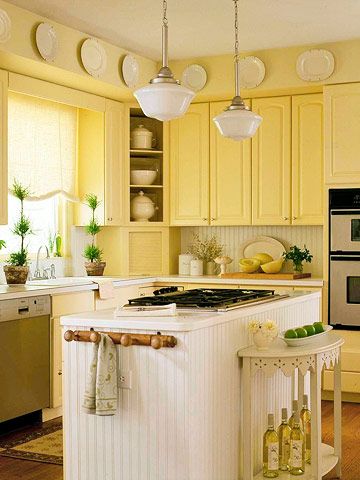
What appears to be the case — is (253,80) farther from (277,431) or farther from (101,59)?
(277,431)

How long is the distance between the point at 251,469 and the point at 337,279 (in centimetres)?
276

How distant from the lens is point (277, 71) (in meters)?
6.32

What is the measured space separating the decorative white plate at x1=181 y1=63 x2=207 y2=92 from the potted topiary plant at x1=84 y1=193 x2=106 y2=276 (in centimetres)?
123

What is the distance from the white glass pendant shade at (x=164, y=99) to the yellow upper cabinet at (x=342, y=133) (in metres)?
2.88

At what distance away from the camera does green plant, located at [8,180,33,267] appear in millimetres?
5660

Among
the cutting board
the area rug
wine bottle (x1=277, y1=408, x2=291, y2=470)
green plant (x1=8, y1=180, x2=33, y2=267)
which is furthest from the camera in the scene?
the cutting board

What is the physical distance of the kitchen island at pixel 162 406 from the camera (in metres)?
3.35

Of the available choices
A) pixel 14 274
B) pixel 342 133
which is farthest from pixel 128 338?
pixel 342 133

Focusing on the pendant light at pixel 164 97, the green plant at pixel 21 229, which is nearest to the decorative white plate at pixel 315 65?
the green plant at pixel 21 229

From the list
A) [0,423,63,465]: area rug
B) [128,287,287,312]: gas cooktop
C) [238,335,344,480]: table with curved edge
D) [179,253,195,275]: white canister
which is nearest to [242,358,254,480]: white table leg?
[238,335,344,480]: table with curved edge

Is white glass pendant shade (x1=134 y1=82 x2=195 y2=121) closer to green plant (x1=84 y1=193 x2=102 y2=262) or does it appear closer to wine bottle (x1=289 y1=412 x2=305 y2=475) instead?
wine bottle (x1=289 y1=412 x2=305 y2=475)

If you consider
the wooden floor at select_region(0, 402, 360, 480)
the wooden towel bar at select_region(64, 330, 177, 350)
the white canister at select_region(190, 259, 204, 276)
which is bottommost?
the wooden floor at select_region(0, 402, 360, 480)

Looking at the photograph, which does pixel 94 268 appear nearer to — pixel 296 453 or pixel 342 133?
pixel 342 133

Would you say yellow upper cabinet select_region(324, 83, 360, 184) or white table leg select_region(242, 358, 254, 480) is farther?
yellow upper cabinet select_region(324, 83, 360, 184)
